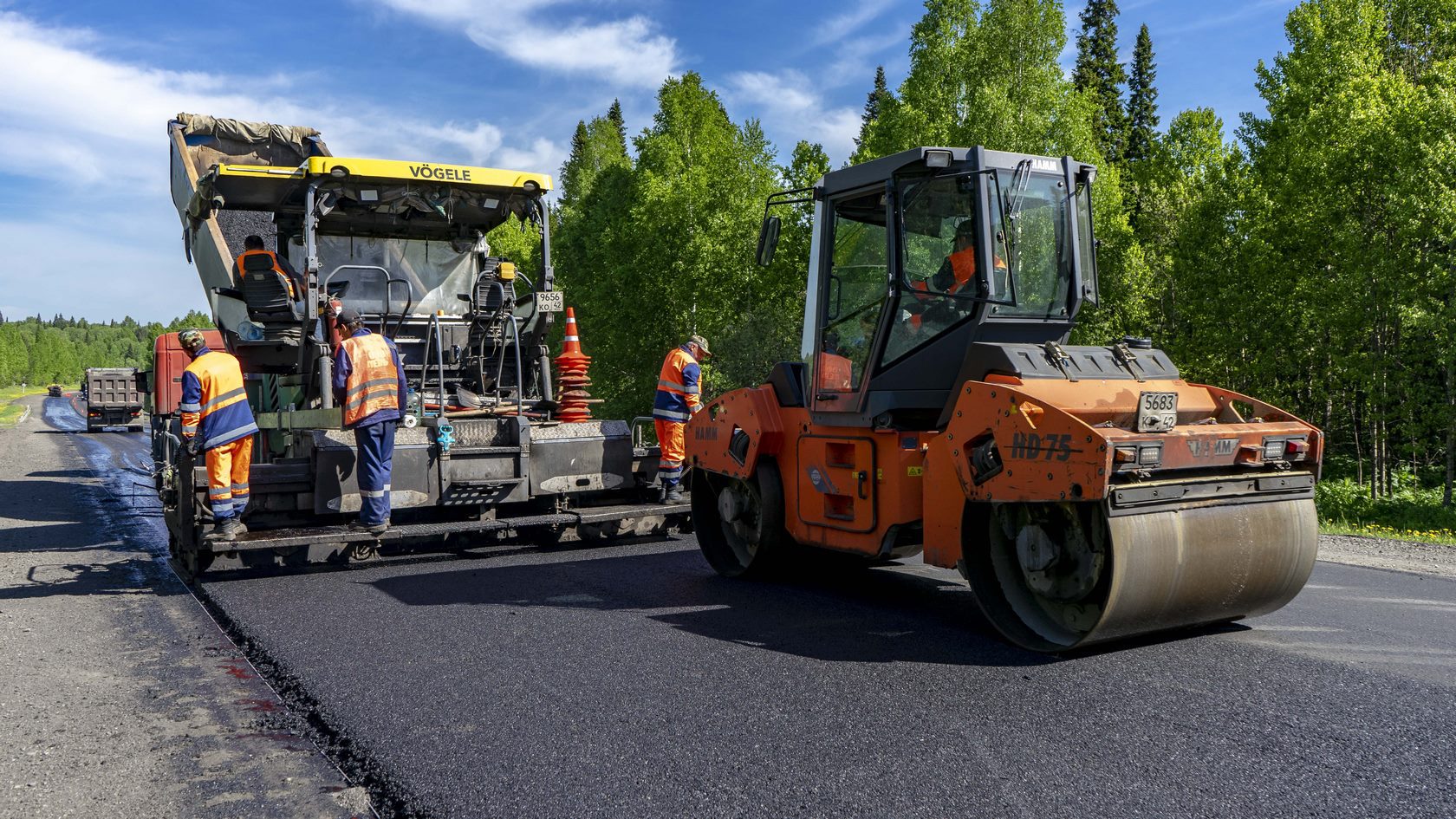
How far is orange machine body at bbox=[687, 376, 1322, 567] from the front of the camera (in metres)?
4.36

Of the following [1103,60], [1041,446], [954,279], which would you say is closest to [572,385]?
[954,279]

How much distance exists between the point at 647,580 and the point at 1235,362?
18506mm

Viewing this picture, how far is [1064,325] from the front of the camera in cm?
554

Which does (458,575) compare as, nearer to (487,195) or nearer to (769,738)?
(487,195)

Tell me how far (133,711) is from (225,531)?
8.58 feet

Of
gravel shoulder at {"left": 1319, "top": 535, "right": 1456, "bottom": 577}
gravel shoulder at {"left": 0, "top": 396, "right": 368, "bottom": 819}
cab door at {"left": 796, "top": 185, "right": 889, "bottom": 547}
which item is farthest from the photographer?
gravel shoulder at {"left": 1319, "top": 535, "right": 1456, "bottom": 577}

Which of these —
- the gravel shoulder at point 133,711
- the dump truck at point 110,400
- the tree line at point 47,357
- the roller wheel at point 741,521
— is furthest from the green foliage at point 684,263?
the tree line at point 47,357

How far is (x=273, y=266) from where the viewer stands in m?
8.18

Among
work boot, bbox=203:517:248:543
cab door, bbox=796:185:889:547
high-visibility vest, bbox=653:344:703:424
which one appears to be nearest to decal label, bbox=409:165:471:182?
high-visibility vest, bbox=653:344:703:424

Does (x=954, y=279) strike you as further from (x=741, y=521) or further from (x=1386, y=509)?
(x=1386, y=509)

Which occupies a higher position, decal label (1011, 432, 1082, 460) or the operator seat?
the operator seat

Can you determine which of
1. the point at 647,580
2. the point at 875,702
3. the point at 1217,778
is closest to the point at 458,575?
the point at 647,580

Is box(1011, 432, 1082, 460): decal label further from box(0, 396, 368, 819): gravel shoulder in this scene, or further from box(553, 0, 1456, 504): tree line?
box(553, 0, 1456, 504): tree line

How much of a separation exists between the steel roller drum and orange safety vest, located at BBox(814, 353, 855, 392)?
4.43 ft
